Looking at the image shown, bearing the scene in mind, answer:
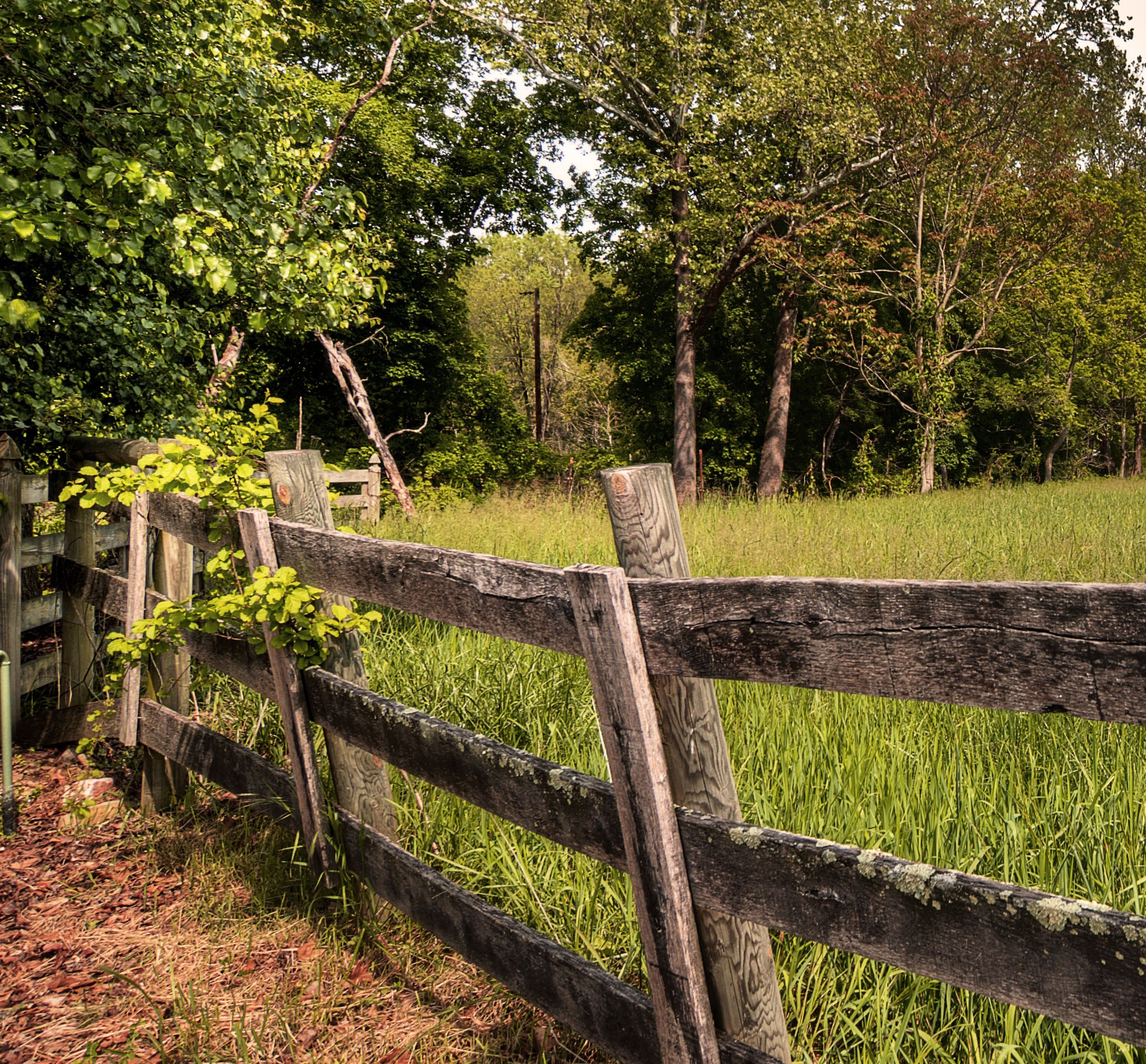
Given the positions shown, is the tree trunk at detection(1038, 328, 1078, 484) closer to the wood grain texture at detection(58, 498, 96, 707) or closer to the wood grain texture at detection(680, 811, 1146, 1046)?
the wood grain texture at detection(58, 498, 96, 707)

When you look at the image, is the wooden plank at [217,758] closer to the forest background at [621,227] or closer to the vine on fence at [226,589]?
the vine on fence at [226,589]

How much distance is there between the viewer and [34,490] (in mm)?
4699

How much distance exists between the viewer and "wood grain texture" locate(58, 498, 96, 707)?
4770 mm

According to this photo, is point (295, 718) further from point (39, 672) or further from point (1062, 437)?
point (1062, 437)

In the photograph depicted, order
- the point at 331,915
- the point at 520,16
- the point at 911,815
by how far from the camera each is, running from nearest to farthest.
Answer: the point at 911,815, the point at 331,915, the point at 520,16

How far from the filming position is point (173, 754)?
3855 mm

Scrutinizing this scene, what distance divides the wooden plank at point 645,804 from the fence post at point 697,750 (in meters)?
0.03

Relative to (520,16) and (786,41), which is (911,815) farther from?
(786,41)

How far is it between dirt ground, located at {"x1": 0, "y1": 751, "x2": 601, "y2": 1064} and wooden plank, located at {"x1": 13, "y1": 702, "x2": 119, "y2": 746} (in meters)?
0.99

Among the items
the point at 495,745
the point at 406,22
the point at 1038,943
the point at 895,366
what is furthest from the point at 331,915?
the point at 895,366

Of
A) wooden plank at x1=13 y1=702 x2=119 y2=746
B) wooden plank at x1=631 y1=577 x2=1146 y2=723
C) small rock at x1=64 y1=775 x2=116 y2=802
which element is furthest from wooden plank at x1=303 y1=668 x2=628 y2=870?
wooden plank at x1=13 y1=702 x2=119 y2=746

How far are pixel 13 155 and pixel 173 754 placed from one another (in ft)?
8.88

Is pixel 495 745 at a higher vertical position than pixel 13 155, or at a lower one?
lower

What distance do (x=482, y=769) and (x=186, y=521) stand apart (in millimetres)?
2126
